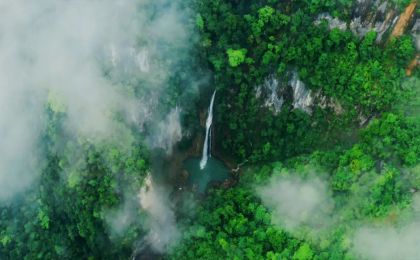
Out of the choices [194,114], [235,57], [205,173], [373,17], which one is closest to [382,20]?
[373,17]

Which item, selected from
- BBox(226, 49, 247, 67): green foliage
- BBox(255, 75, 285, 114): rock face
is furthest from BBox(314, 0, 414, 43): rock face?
BBox(226, 49, 247, 67): green foliage

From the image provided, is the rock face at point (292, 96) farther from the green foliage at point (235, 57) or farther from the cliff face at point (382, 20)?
the cliff face at point (382, 20)

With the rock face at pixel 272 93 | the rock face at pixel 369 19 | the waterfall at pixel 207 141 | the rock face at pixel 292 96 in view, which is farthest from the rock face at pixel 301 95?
the waterfall at pixel 207 141

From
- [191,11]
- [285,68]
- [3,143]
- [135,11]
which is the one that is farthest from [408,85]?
[3,143]

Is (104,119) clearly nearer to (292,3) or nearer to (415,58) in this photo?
(292,3)

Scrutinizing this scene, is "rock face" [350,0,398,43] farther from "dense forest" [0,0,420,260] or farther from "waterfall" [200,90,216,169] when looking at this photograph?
"waterfall" [200,90,216,169]

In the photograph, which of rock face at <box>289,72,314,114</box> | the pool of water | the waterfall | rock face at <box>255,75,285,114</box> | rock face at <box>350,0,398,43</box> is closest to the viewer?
rock face at <box>350,0,398,43</box>
